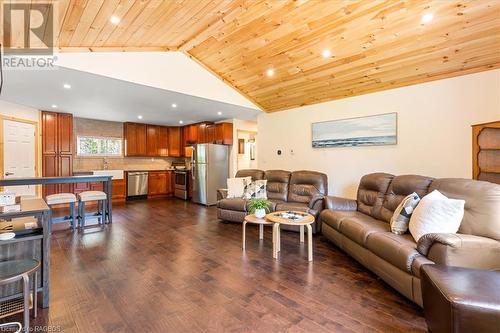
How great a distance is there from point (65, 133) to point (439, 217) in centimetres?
753

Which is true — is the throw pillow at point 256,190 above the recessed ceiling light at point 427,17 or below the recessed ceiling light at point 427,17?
below

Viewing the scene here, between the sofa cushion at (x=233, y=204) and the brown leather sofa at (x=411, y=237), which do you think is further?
the sofa cushion at (x=233, y=204)

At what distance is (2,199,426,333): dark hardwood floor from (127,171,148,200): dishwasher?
3.46 m

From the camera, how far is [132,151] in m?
7.42

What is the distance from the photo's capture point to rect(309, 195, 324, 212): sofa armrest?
4.08 metres

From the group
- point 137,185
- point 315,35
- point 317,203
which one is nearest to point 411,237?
point 317,203

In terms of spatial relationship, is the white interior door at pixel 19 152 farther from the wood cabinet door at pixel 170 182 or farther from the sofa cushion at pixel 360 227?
the sofa cushion at pixel 360 227

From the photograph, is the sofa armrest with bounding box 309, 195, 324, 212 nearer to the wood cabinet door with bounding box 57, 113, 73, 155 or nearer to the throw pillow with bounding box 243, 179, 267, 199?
the throw pillow with bounding box 243, 179, 267, 199

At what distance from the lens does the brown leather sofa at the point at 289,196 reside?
4141 millimetres

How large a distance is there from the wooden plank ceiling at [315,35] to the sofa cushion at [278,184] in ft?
6.24

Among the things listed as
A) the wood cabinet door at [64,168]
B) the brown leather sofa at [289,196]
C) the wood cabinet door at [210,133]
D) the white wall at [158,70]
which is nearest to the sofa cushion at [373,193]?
the brown leather sofa at [289,196]

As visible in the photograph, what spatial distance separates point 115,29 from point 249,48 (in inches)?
73.5

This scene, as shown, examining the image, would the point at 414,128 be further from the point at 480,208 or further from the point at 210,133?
the point at 210,133

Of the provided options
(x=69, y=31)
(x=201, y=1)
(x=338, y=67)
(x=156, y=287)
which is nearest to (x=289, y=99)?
(x=338, y=67)
